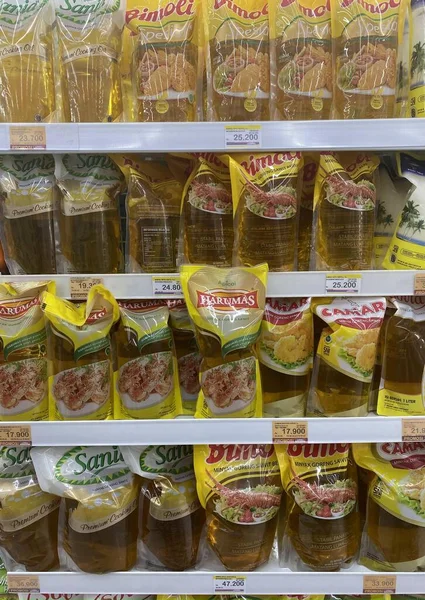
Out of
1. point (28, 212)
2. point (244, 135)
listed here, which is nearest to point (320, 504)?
point (244, 135)

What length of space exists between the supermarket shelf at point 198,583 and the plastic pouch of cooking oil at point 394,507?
4cm

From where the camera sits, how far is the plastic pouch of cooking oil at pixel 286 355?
1217 millimetres

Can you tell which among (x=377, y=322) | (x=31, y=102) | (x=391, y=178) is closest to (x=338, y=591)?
(x=377, y=322)

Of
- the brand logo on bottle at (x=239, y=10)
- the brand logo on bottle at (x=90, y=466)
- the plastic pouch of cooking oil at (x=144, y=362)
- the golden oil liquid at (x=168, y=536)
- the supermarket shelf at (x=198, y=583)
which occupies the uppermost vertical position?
the brand logo on bottle at (x=239, y=10)

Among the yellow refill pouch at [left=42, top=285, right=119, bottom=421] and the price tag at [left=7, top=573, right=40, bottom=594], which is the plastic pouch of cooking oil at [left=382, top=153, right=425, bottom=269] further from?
the price tag at [left=7, top=573, right=40, bottom=594]

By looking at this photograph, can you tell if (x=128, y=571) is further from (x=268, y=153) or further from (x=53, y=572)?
(x=268, y=153)

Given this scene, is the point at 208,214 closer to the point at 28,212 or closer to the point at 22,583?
the point at 28,212

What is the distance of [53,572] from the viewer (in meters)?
1.23

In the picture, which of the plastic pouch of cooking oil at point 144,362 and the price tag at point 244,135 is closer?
the price tag at point 244,135

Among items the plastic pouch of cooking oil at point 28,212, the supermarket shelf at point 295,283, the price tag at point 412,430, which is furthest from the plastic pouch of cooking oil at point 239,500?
the plastic pouch of cooking oil at point 28,212

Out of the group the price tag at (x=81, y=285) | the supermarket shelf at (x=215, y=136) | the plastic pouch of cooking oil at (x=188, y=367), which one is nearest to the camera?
the supermarket shelf at (x=215, y=136)

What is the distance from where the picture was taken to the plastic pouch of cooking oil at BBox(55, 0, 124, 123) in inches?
44.6

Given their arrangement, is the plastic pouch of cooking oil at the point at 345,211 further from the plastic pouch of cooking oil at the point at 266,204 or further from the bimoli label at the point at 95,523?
the bimoli label at the point at 95,523

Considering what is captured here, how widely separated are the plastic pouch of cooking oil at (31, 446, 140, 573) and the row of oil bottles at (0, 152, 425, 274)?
1.66ft
